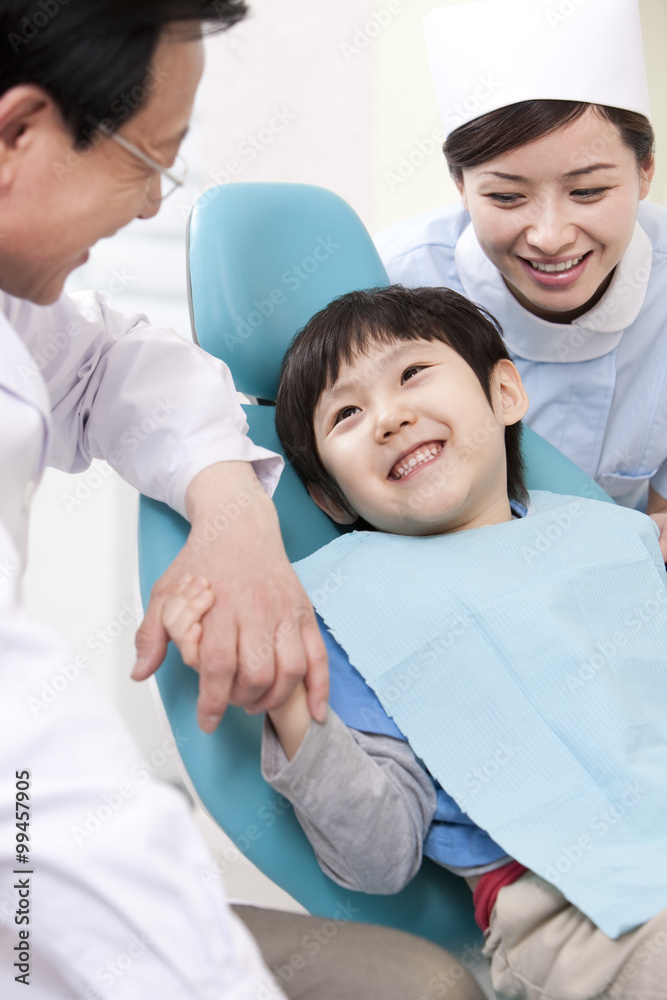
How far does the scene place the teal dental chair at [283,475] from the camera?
0.95m

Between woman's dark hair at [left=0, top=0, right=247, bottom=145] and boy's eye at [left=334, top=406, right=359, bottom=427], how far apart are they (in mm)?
531

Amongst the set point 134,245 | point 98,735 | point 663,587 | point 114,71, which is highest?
point 114,71

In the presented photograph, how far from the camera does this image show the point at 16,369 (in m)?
0.72

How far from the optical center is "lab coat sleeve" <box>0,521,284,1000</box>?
1.67 ft

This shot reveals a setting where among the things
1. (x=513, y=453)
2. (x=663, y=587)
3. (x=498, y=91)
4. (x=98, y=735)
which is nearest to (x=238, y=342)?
(x=513, y=453)

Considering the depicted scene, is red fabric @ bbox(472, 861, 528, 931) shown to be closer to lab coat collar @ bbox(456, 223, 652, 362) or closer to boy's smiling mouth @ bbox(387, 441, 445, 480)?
boy's smiling mouth @ bbox(387, 441, 445, 480)

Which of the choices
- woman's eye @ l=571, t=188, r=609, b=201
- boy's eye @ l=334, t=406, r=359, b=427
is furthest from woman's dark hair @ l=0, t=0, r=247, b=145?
woman's eye @ l=571, t=188, r=609, b=201

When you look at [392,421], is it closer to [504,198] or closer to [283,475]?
[283,475]

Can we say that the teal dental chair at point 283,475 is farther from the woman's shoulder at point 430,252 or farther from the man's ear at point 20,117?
the man's ear at point 20,117

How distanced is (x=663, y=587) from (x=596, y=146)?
633mm

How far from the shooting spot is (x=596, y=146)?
50.9 inches

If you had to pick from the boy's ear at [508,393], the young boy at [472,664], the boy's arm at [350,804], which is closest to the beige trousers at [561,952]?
the young boy at [472,664]

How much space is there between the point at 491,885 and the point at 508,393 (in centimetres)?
67

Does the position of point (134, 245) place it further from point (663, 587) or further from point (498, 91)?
point (663, 587)
